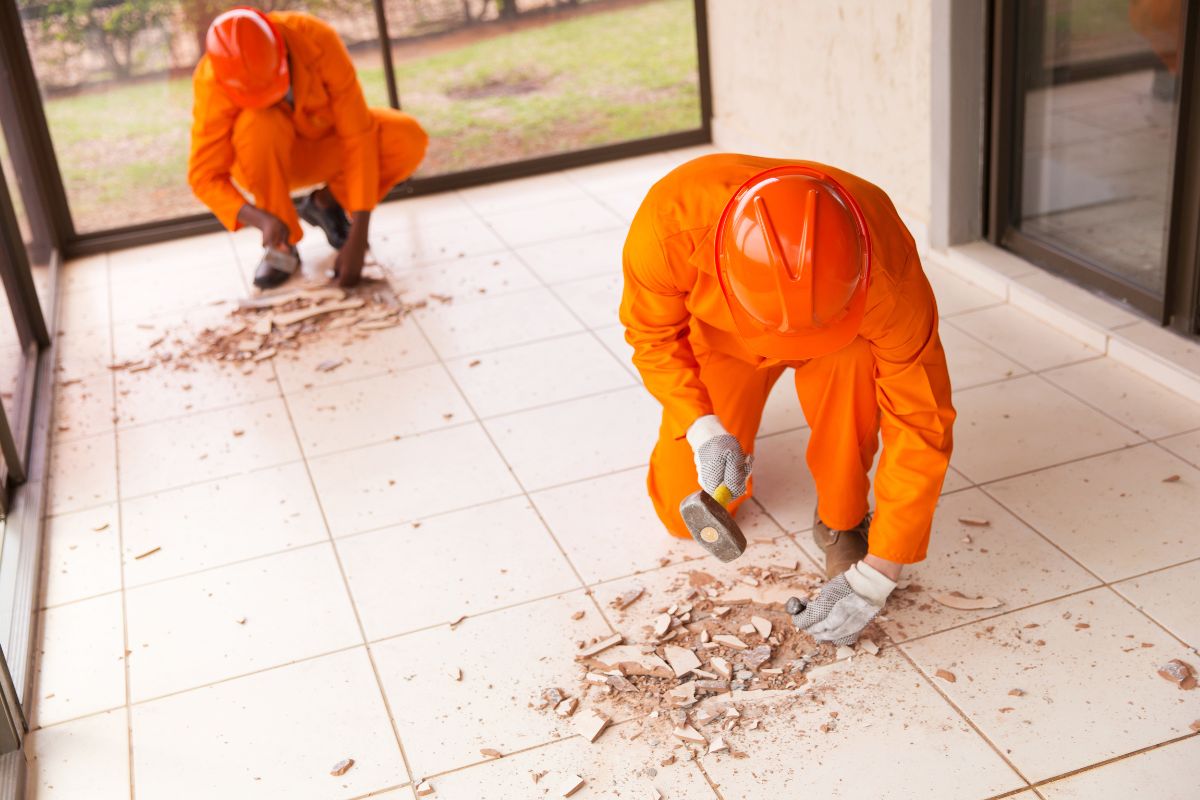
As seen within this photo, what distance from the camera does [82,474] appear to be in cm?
334

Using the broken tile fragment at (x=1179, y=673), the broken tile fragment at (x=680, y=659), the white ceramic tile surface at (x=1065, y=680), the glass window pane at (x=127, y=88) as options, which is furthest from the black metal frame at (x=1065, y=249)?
the glass window pane at (x=127, y=88)

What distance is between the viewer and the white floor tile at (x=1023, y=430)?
2926 mm

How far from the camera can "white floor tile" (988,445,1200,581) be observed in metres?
2.55

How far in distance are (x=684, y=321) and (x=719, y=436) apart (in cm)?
26

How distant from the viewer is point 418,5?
530 centimetres

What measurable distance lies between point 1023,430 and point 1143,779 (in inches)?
47.5

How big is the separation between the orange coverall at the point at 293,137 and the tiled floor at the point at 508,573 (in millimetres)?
634

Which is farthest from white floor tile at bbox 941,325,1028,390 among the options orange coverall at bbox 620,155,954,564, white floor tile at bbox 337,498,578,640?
white floor tile at bbox 337,498,578,640

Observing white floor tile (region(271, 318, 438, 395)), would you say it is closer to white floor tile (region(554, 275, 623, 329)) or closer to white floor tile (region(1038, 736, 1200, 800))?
white floor tile (region(554, 275, 623, 329))

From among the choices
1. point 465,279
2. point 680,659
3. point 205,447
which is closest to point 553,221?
point 465,279

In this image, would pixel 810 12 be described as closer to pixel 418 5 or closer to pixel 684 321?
pixel 418 5

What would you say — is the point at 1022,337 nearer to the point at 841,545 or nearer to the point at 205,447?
the point at 841,545

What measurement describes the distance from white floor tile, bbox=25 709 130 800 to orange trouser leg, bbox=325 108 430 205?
2564 millimetres

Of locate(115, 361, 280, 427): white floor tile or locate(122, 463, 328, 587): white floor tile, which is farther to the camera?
locate(115, 361, 280, 427): white floor tile
